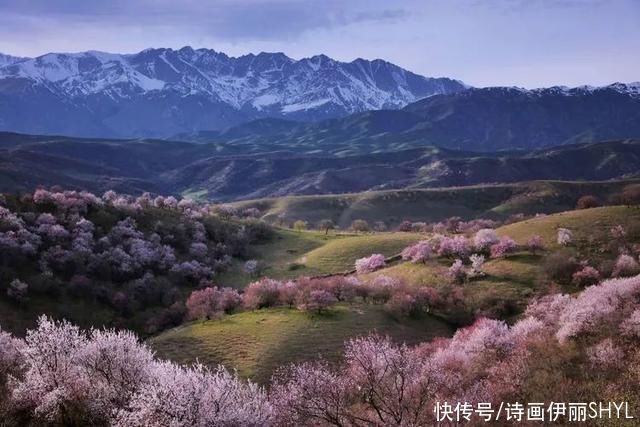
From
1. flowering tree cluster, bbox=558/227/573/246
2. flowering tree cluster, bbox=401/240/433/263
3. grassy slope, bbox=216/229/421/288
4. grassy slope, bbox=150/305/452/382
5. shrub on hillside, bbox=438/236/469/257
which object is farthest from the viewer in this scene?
grassy slope, bbox=216/229/421/288

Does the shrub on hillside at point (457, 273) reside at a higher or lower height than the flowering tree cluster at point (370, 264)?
higher

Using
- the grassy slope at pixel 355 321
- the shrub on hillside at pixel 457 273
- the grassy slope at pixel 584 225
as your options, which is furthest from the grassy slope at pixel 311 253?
the shrub on hillside at pixel 457 273

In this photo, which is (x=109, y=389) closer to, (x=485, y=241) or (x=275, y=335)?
(x=275, y=335)

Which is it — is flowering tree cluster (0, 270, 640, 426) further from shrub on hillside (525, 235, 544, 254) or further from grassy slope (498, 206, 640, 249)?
grassy slope (498, 206, 640, 249)

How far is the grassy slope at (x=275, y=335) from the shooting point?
48438 millimetres

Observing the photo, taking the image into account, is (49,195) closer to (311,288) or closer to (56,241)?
(56,241)

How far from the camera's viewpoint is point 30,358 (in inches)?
1194

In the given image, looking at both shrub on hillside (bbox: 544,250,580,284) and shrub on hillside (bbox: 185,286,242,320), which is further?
shrub on hillside (bbox: 544,250,580,284)

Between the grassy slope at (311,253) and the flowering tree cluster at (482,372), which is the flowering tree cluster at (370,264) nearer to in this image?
the grassy slope at (311,253)

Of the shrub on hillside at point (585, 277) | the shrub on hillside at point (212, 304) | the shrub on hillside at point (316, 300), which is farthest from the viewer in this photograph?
the shrub on hillside at point (212, 304)

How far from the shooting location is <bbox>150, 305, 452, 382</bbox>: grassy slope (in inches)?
1907

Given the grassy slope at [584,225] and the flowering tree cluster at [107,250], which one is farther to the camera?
the flowering tree cluster at [107,250]

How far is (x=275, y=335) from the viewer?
52531 mm

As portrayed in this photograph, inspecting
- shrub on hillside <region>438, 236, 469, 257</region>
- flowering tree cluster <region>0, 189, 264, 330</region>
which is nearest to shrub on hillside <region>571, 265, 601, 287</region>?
shrub on hillside <region>438, 236, 469, 257</region>
